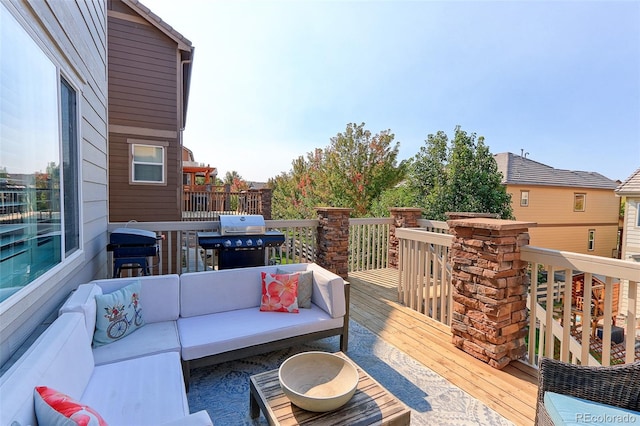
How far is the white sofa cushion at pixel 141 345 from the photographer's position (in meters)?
2.13

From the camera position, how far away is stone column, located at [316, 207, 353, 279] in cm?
514

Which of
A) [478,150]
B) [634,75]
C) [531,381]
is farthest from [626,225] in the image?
[531,381]

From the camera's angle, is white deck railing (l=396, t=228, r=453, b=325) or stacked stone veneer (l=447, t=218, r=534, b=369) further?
white deck railing (l=396, t=228, r=453, b=325)

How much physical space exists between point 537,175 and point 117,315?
16483 mm

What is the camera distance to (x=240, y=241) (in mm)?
4102

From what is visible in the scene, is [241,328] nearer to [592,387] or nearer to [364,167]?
[592,387]

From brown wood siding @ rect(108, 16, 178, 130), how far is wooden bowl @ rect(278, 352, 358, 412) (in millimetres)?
7069

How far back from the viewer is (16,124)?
1592mm

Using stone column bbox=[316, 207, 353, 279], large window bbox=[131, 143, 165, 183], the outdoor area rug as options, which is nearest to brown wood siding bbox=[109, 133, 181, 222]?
large window bbox=[131, 143, 165, 183]

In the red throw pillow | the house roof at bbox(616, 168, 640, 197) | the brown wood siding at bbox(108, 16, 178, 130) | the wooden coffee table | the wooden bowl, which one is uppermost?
the brown wood siding at bbox(108, 16, 178, 130)

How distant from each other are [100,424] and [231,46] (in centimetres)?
630

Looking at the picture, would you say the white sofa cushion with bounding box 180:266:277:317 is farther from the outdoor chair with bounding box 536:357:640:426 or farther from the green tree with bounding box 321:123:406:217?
the green tree with bounding box 321:123:406:217

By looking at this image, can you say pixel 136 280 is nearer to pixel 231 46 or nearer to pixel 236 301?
pixel 236 301

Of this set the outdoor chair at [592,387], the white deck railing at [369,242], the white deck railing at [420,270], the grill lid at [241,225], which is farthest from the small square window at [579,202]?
the outdoor chair at [592,387]
